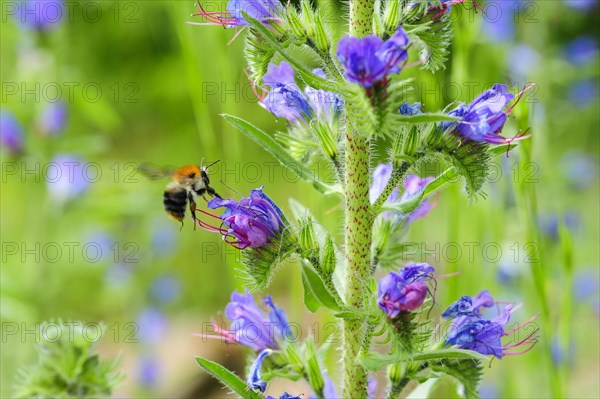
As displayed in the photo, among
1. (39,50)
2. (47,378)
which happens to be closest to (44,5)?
(39,50)

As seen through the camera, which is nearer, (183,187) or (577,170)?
(183,187)

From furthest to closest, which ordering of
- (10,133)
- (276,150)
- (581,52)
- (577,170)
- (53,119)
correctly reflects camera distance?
(581,52), (577,170), (53,119), (10,133), (276,150)

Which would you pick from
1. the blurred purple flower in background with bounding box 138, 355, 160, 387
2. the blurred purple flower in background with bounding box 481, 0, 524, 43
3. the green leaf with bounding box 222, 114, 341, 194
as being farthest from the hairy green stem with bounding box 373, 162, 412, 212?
the blurred purple flower in background with bounding box 138, 355, 160, 387

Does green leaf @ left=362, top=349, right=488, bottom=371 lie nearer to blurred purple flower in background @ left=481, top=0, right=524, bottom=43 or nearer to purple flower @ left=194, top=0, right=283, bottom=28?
purple flower @ left=194, top=0, right=283, bottom=28

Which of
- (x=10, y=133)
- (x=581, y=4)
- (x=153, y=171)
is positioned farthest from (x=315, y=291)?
(x=581, y=4)

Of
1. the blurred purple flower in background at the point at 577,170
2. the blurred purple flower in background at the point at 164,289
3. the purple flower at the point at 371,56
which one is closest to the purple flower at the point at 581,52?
the blurred purple flower in background at the point at 577,170

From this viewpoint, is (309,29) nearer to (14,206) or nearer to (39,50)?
(39,50)

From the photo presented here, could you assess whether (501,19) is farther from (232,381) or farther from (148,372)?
(232,381)

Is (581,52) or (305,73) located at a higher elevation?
(581,52)
